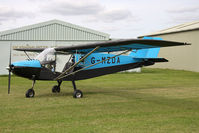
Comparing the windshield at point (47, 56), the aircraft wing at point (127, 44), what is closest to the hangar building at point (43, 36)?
the windshield at point (47, 56)

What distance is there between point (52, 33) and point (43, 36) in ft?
2.95

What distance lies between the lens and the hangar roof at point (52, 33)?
24109 mm

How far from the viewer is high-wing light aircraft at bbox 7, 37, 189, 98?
10.3 metres

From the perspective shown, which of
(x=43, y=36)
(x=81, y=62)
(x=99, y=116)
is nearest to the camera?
(x=99, y=116)

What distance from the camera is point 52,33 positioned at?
25109mm

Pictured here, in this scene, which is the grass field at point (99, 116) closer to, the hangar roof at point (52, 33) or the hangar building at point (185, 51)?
the hangar roof at point (52, 33)

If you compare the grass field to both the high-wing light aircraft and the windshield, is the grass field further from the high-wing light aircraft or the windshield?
the windshield

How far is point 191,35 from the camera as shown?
31062mm

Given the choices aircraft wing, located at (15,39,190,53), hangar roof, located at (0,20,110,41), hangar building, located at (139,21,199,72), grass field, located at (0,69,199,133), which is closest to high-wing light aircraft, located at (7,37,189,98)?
aircraft wing, located at (15,39,190,53)

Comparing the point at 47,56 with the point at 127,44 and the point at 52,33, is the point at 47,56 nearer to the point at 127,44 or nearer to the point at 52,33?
the point at 127,44

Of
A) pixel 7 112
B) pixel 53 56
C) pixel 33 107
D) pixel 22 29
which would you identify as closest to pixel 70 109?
pixel 33 107

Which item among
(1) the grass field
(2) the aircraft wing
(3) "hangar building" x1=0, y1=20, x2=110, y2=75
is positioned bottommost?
(1) the grass field

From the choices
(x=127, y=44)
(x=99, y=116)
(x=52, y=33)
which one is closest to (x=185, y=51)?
(x=52, y=33)

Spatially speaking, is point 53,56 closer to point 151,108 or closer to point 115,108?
point 115,108
